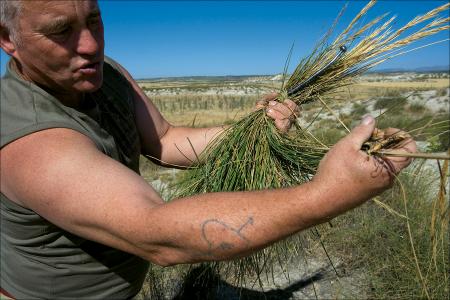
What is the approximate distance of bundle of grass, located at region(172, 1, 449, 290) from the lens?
1419 millimetres

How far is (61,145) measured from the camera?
97 centimetres

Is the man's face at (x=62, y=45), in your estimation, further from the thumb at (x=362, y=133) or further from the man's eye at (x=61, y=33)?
the thumb at (x=362, y=133)

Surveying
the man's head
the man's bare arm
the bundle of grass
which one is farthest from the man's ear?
the bundle of grass

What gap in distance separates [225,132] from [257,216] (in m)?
0.86

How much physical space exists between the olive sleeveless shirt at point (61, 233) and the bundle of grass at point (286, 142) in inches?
14.0

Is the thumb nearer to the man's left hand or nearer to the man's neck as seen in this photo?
→ the man's left hand

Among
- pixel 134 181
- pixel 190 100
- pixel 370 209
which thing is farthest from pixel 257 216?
pixel 190 100

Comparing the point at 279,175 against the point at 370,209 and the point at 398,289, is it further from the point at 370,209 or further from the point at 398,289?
the point at 370,209

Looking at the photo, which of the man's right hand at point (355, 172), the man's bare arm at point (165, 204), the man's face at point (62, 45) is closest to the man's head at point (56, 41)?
the man's face at point (62, 45)

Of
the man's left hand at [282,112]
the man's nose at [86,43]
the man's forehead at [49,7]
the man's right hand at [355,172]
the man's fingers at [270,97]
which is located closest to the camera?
the man's right hand at [355,172]

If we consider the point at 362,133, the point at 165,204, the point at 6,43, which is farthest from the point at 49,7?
the point at 362,133

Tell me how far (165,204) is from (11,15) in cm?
74

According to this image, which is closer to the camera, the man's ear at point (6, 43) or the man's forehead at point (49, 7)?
the man's forehead at point (49, 7)

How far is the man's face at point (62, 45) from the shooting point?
42.3 inches
